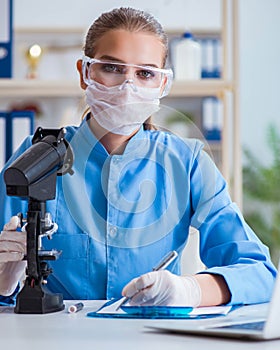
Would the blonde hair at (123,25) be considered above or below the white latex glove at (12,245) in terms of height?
above

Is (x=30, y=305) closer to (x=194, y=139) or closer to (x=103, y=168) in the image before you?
(x=103, y=168)

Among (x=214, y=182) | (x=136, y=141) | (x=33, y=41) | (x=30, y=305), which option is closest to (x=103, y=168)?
(x=136, y=141)

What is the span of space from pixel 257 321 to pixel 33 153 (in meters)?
0.42

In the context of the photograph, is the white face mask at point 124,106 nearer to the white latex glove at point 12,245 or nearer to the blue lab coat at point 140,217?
the blue lab coat at point 140,217

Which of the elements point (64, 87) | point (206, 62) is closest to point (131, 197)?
point (64, 87)

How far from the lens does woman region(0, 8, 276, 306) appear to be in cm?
137

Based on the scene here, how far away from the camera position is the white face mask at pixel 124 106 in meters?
1.43

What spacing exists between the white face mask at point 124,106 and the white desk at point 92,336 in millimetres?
413

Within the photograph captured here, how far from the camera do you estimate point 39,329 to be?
40.8 inches

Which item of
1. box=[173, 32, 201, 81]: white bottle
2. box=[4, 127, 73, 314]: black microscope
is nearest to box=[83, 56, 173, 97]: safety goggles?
box=[4, 127, 73, 314]: black microscope

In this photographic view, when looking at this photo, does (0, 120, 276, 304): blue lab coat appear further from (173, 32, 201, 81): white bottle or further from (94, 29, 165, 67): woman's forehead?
(173, 32, 201, 81): white bottle

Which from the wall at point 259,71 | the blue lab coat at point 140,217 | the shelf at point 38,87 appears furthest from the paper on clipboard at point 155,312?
the wall at point 259,71

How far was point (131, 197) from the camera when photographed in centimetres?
140

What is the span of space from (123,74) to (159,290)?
47 cm
